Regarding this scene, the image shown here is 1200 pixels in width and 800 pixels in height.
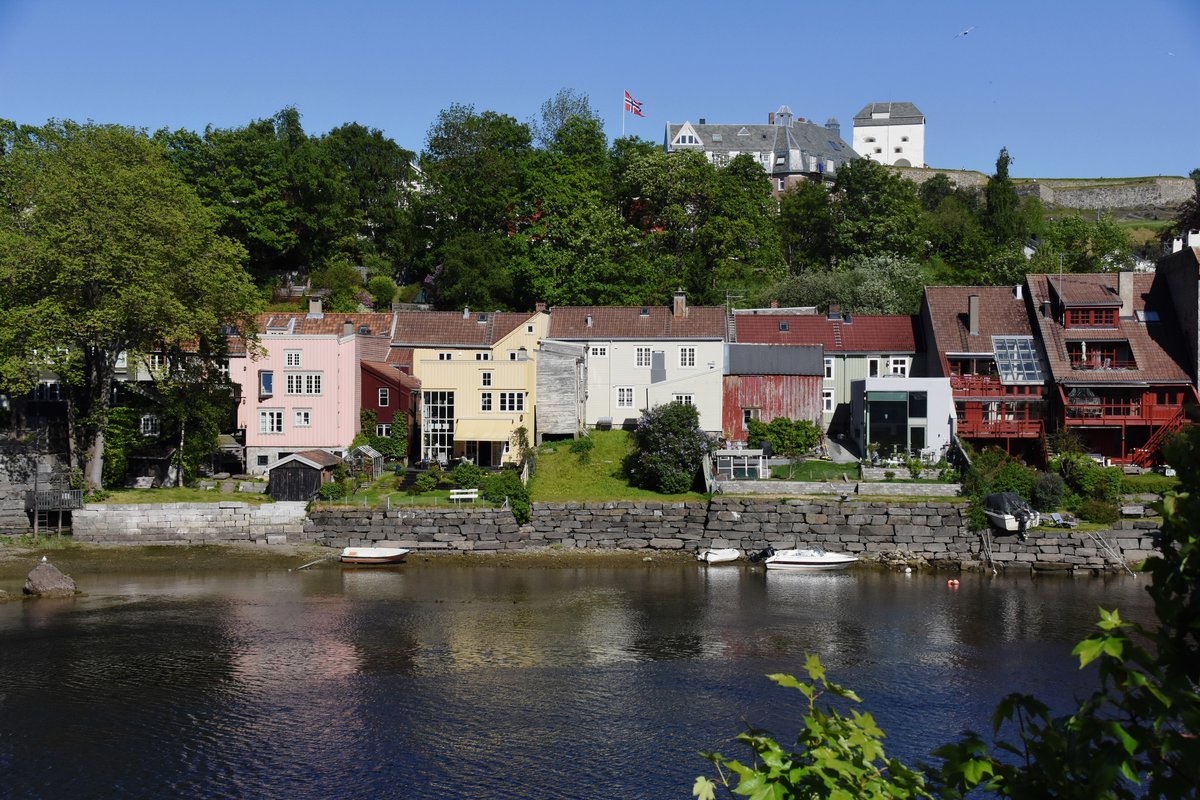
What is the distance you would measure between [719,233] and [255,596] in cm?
4746

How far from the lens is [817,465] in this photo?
54719 millimetres

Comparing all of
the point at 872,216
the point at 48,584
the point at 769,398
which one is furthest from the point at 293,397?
the point at 872,216

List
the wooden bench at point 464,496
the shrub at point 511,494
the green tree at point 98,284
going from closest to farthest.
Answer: the green tree at point 98,284 → the shrub at point 511,494 → the wooden bench at point 464,496

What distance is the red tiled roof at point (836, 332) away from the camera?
62500mm

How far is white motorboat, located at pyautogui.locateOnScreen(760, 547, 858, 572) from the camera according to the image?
47281 millimetres

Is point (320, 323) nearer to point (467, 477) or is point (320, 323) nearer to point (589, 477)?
point (467, 477)

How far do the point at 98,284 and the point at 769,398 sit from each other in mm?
33153

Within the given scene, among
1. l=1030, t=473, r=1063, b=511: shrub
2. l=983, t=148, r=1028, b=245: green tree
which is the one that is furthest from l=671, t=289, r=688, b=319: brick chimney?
l=983, t=148, r=1028, b=245: green tree

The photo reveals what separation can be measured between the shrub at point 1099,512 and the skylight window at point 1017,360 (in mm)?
9686

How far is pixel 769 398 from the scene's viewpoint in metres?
60.5

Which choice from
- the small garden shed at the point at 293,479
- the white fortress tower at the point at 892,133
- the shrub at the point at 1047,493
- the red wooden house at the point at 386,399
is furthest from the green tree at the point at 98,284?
the white fortress tower at the point at 892,133

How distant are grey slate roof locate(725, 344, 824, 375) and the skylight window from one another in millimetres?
8957

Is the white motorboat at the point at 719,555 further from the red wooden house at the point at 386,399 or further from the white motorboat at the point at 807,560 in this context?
the red wooden house at the point at 386,399

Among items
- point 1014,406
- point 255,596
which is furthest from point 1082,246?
point 255,596
